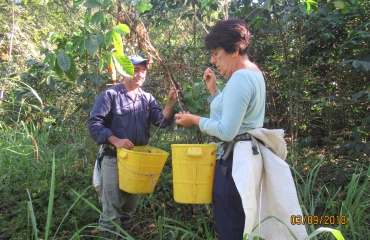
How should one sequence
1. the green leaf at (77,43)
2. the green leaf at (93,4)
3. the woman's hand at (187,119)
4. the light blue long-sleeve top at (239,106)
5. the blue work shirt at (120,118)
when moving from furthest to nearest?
the blue work shirt at (120,118), the green leaf at (77,43), the green leaf at (93,4), the woman's hand at (187,119), the light blue long-sleeve top at (239,106)

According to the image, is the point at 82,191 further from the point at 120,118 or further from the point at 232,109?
the point at 232,109

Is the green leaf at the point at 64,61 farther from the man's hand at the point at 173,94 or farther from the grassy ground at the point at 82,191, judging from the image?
the grassy ground at the point at 82,191

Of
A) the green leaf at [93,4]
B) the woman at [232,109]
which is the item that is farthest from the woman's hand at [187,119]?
the green leaf at [93,4]

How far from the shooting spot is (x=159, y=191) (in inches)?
134

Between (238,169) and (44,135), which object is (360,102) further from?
(44,135)

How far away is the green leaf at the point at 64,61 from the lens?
230 centimetres

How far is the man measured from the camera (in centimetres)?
237

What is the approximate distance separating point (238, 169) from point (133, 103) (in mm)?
1121

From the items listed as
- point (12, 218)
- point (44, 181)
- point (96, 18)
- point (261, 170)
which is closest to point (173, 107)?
point (96, 18)

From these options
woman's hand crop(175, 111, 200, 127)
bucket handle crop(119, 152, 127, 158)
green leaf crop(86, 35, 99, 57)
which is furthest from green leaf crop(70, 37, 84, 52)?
woman's hand crop(175, 111, 200, 127)

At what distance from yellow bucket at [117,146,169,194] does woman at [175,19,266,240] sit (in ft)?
1.54

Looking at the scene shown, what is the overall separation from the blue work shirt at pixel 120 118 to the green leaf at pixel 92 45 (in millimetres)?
367

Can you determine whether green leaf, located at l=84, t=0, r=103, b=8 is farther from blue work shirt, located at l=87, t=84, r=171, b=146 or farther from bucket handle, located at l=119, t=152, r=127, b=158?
bucket handle, located at l=119, t=152, r=127, b=158
